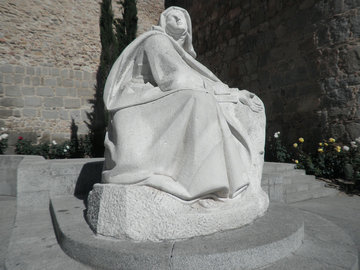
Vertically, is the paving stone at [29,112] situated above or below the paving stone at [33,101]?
below

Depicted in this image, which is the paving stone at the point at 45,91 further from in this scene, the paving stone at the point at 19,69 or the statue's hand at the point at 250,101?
the statue's hand at the point at 250,101

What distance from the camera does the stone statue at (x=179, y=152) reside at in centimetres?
143

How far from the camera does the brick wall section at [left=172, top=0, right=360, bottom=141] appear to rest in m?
4.17

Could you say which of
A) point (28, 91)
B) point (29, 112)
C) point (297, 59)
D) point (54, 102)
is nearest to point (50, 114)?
point (54, 102)

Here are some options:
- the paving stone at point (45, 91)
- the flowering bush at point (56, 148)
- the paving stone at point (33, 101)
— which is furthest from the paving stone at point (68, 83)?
the flowering bush at point (56, 148)

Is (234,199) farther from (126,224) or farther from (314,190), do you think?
(314,190)

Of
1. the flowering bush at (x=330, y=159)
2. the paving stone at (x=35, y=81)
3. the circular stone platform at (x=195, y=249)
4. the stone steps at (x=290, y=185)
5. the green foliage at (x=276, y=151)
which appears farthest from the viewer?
the paving stone at (x=35, y=81)

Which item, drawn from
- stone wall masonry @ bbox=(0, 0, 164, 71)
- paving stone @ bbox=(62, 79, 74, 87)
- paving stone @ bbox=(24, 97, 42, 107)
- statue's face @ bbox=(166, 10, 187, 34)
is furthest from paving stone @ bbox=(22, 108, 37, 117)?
statue's face @ bbox=(166, 10, 187, 34)

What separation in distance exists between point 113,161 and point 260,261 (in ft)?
3.40

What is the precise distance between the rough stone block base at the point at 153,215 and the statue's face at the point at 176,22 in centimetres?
149

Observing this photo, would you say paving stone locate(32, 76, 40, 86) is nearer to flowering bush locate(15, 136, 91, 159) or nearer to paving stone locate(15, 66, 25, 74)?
paving stone locate(15, 66, 25, 74)

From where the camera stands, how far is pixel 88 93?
819 centimetres

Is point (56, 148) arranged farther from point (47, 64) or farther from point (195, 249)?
point (195, 249)

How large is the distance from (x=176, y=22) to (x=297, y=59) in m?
3.69
